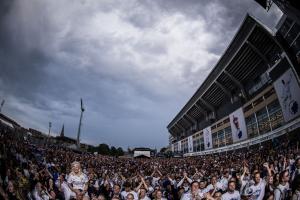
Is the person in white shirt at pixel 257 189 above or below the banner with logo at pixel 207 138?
below

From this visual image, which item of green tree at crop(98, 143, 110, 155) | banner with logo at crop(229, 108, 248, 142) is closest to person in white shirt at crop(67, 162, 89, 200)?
banner with logo at crop(229, 108, 248, 142)

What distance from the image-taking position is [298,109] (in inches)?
1058

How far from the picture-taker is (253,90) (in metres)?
40.5

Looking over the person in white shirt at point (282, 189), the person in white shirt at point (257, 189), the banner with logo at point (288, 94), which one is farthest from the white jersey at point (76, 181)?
the banner with logo at point (288, 94)

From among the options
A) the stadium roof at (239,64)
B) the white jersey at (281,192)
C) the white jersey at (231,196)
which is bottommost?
the white jersey at (231,196)

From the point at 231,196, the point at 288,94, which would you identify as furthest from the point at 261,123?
the point at 231,196

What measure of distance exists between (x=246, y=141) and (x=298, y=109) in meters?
15.6

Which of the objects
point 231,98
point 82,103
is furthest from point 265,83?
point 82,103

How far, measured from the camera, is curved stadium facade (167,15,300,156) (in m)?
28.2

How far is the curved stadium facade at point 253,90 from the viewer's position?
2819 cm

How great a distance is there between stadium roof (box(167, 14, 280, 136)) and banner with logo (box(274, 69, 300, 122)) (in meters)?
3.91

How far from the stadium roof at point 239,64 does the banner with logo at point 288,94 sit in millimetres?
3905

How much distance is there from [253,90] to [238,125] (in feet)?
25.3

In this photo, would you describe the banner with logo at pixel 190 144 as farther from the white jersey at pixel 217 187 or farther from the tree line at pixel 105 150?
the white jersey at pixel 217 187
